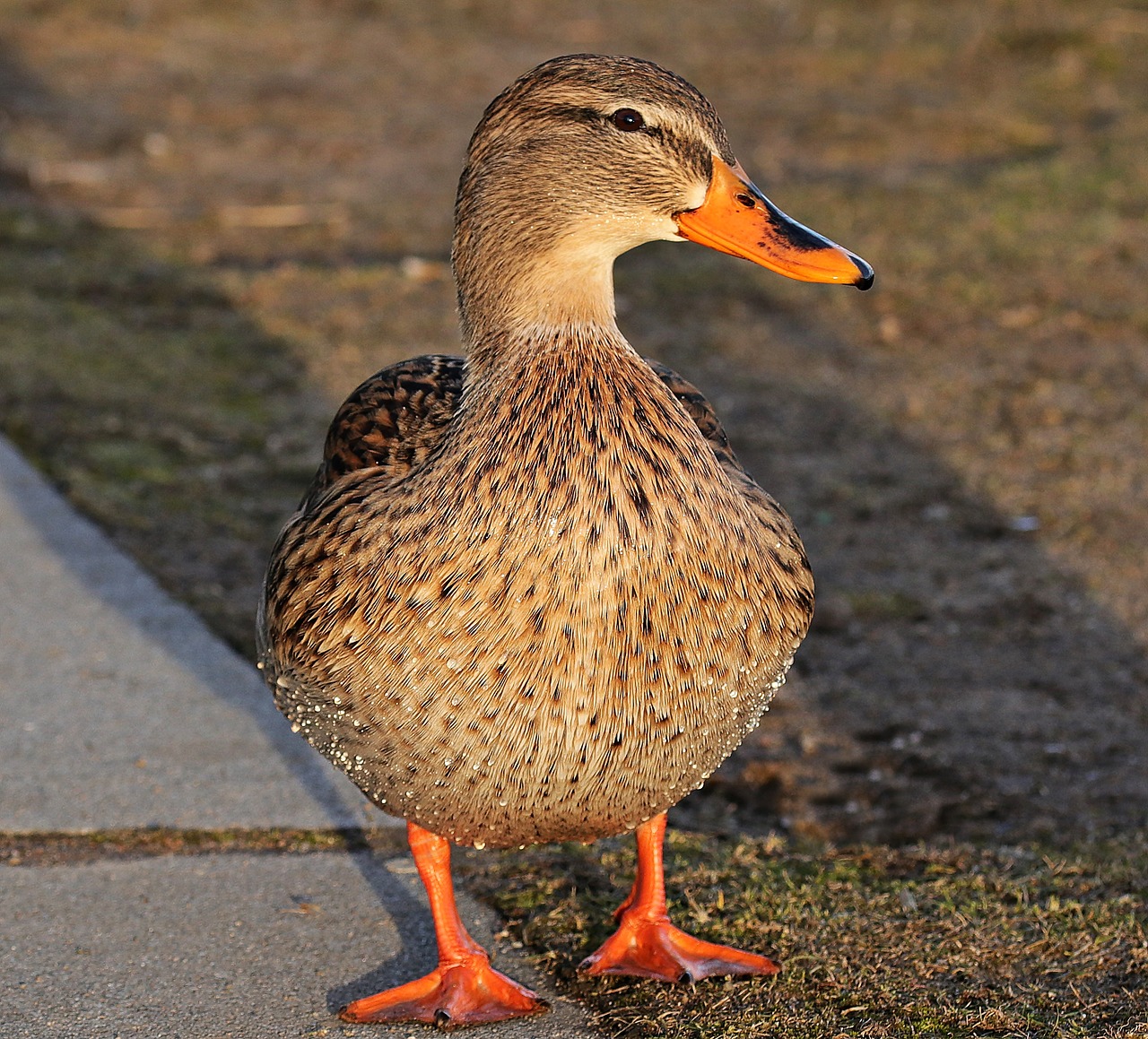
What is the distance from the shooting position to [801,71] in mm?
12055

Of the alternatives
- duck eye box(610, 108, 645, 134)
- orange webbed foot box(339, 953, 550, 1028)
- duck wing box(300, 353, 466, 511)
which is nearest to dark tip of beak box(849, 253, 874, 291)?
duck eye box(610, 108, 645, 134)

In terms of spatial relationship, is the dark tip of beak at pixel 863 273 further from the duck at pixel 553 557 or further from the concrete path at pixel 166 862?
the concrete path at pixel 166 862

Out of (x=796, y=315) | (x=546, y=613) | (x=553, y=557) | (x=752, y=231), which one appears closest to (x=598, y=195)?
(x=752, y=231)

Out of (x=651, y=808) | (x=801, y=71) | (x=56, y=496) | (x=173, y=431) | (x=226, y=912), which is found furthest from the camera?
(x=801, y=71)

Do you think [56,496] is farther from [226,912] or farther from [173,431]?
[226,912]

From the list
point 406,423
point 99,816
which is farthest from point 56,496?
point 406,423

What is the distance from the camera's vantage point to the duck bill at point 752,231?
3121 millimetres

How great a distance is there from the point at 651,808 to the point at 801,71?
9.79m

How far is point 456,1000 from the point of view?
327 cm

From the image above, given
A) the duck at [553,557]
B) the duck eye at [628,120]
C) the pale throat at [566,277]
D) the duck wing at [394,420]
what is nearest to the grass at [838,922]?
the duck at [553,557]

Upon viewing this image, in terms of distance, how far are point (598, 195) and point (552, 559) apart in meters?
0.74

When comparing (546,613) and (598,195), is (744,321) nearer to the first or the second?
(598,195)

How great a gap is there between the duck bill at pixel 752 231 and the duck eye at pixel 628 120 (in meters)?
0.18

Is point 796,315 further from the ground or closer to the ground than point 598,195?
closer to the ground
